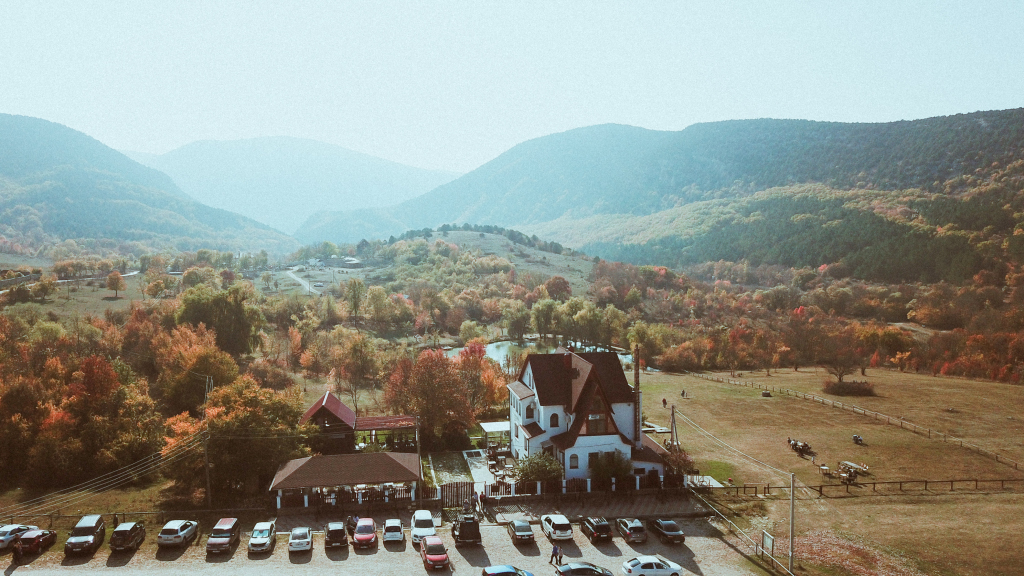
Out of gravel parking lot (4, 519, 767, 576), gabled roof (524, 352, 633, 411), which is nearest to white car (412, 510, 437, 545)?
gravel parking lot (4, 519, 767, 576)

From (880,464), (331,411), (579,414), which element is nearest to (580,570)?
(579,414)

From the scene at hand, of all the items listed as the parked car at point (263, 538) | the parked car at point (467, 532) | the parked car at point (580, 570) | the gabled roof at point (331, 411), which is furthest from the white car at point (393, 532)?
the gabled roof at point (331, 411)

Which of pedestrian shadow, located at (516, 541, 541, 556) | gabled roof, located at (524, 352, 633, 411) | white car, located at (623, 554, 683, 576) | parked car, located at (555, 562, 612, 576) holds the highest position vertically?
gabled roof, located at (524, 352, 633, 411)

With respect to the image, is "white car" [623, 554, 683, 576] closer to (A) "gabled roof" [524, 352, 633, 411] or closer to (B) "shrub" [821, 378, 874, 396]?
(A) "gabled roof" [524, 352, 633, 411]

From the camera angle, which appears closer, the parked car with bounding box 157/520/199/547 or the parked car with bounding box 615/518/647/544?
the parked car with bounding box 157/520/199/547

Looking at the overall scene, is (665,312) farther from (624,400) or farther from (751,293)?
(624,400)

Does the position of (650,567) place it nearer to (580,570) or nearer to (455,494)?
(580,570)
